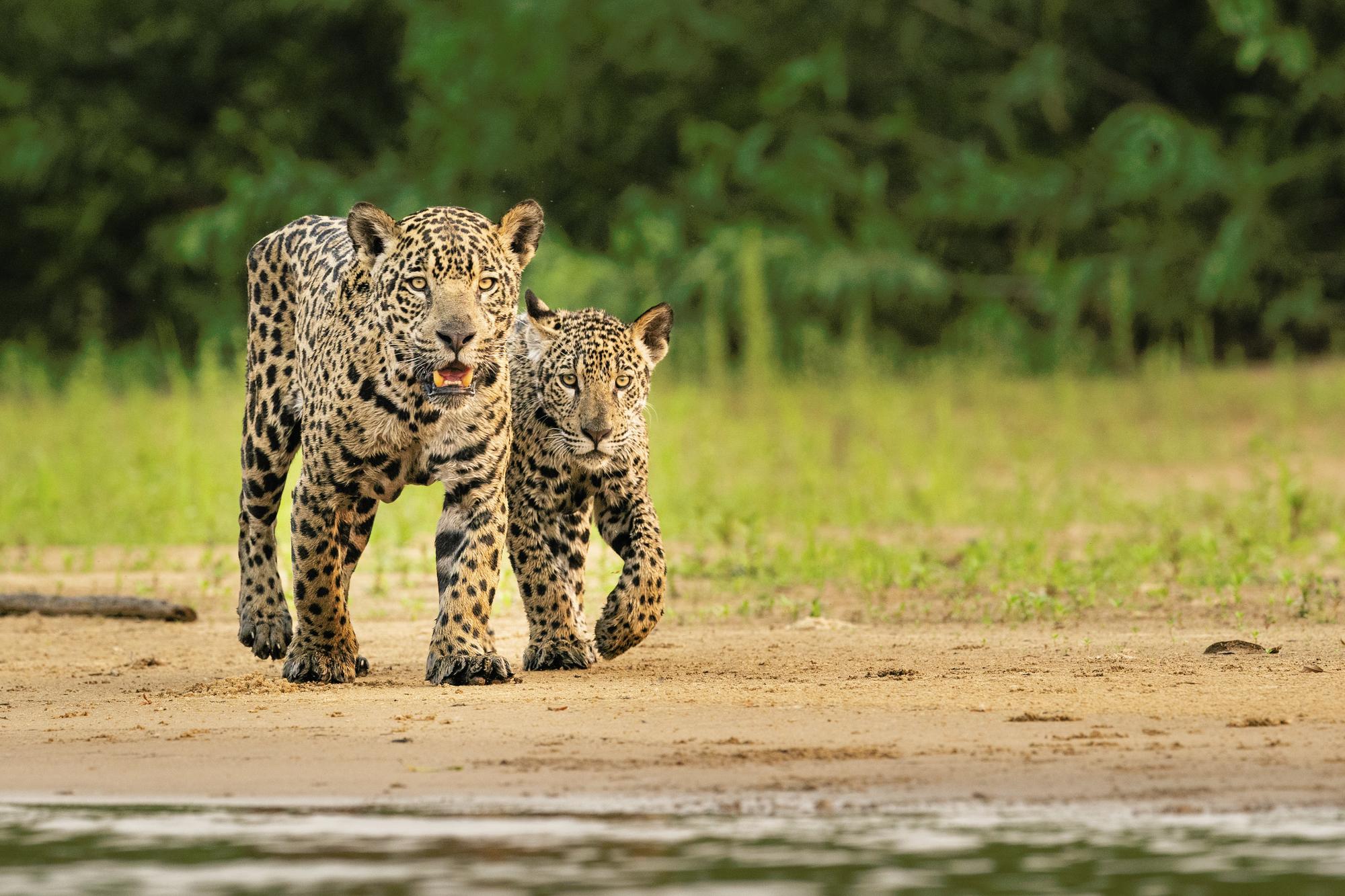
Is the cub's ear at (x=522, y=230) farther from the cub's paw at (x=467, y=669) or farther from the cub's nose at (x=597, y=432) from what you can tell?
the cub's paw at (x=467, y=669)

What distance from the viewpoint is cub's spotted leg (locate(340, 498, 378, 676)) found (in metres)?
7.04

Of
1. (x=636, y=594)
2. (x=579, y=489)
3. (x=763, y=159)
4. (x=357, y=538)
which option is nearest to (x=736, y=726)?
(x=636, y=594)

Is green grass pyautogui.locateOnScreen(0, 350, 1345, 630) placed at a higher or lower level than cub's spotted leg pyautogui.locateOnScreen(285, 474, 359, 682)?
higher

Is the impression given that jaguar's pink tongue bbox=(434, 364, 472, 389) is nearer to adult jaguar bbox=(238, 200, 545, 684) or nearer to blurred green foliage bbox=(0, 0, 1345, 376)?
adult jaguar bbox=(238, 200, 545, 684)

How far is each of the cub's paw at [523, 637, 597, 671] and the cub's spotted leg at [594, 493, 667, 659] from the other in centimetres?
8

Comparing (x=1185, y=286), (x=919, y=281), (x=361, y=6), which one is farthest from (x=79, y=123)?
(x=1185, y=286)

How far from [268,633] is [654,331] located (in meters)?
1.80

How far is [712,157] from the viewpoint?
23.2m

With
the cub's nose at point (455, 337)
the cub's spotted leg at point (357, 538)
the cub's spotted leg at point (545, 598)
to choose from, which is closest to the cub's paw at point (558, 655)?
the cub's spotted leg at point (545, 598)

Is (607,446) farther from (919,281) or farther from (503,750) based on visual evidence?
(919,281)

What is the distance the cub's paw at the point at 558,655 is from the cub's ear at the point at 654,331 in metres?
1.08

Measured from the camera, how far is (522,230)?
22.7ft

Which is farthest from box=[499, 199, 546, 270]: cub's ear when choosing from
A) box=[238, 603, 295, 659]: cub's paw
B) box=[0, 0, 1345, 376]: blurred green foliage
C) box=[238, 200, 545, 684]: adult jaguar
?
box=[0, 0, 1345, 376]: blurred green foliage

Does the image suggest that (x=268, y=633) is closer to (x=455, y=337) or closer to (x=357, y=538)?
(x=357, y=538)
